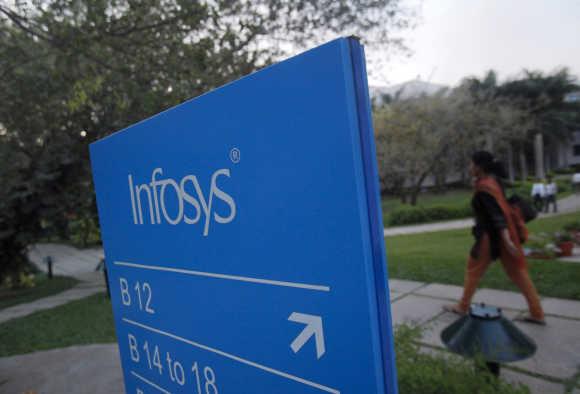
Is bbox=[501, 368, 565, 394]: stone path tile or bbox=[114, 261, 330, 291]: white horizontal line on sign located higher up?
bbox=[114, 261, 330, 291]: white horizontal line on sign

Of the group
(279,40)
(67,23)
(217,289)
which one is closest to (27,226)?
(67,23)

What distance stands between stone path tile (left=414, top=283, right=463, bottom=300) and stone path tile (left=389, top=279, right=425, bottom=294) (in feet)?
0.46

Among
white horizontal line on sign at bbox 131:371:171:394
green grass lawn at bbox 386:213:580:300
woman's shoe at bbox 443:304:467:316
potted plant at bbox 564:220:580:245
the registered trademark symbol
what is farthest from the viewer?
potted plant at bbox 564:220:580:245

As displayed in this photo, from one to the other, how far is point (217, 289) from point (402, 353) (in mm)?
1700

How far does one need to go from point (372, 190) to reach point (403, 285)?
19.7ft

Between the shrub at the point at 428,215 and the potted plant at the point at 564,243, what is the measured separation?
11.7 meters

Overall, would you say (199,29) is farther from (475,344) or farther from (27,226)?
(27,226)

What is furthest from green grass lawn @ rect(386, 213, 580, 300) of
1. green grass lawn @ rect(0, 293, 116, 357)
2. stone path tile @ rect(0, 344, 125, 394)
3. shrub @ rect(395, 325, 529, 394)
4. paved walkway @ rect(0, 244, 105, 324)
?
paved walkway @ rect(0, 244, 105, 324)

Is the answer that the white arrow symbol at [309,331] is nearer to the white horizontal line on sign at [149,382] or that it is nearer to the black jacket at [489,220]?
the white horizontal line on sign at [149,382]

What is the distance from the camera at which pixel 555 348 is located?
365 centimetres

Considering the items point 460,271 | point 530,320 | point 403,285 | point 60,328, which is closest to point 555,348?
point 530,320

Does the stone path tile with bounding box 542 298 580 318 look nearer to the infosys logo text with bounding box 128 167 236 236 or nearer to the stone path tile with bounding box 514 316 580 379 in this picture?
the stone path tile with bounding box 514 316 580 379

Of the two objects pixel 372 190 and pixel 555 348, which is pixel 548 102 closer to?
pixel 555 348

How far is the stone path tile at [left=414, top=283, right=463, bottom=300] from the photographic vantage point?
18.2ft
